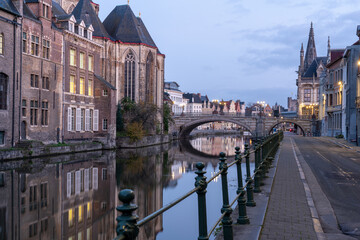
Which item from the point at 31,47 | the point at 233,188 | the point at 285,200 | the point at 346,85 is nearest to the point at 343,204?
the point at 285,200

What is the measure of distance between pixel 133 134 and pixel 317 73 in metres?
59.1

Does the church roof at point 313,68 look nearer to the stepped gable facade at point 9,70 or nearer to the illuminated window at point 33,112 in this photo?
the illuminated window at point 33,112

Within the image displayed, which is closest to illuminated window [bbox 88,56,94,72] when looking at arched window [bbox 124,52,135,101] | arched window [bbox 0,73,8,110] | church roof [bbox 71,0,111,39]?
church roof [bbox 71,0,111,39]

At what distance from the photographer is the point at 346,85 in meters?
45.6

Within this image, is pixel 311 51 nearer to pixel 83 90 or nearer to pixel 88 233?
pixel 83 90

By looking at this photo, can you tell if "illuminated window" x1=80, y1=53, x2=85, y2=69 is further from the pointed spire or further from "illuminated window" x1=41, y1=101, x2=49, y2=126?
the pointed spire

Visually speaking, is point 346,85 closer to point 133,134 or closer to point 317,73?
point 133,134

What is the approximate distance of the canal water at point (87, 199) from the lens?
11.0 m

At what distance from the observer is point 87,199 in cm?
1520

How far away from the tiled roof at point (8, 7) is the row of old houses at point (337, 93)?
3043 cm

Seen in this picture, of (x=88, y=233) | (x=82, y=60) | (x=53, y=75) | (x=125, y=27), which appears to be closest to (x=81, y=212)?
(x=88, y=233)

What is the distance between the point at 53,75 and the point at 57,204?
2148 centimetres

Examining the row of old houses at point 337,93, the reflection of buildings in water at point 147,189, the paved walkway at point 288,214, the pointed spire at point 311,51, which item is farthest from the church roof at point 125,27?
the pointed spire at point 311,51

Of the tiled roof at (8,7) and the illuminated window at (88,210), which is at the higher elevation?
the tiled roof at (8,7)
